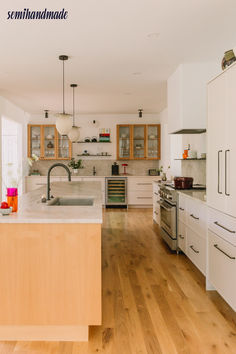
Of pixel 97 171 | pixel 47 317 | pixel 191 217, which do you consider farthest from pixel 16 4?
pixel 97 171

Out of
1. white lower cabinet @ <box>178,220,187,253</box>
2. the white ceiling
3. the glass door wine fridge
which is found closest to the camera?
the white ceiling

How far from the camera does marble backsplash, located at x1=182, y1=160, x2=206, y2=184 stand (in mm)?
4957

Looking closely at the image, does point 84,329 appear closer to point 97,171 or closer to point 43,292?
point 43,292

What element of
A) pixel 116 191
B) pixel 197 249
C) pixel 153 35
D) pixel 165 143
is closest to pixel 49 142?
pixel 116 191

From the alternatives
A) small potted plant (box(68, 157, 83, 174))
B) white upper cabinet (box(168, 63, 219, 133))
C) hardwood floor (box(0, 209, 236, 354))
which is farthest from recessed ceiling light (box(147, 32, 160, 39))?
small potted plant (box(68, 157, 83, 174))

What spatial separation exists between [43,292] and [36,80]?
4.14 metres

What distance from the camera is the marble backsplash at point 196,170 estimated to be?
4957 millimetres

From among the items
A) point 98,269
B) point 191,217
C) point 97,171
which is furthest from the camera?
point 97,171

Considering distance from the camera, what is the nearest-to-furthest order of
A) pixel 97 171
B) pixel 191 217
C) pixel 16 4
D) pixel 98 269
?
pixel 98 269 < pixel 16 4 < pixel 191 217 < pixel 97 171

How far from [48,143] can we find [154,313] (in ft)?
23.4

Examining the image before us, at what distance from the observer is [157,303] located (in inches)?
110

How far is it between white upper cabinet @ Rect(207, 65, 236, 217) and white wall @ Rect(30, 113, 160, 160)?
20.3 feet

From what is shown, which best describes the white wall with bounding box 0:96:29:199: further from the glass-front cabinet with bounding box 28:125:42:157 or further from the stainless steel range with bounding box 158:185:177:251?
A: the stainless steel range with bounding box 158:185:177:251

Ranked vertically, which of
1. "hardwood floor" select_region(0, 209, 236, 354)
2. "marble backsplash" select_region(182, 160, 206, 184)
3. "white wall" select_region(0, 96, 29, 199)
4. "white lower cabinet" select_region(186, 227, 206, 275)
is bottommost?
"hardwood floor" select_region(0, 209, 236, 354)
